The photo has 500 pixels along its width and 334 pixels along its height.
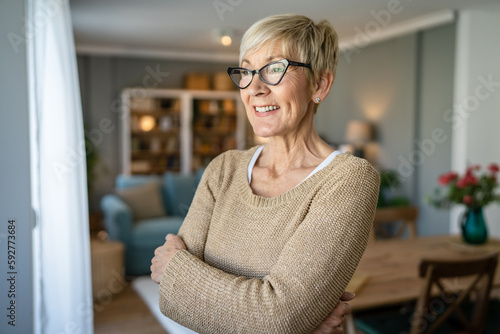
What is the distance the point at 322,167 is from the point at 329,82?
0.67 ft

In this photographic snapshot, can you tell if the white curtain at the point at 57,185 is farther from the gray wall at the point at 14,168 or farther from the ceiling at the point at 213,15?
the ceiling at the point at 213,15

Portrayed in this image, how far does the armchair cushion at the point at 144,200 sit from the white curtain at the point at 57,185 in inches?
103

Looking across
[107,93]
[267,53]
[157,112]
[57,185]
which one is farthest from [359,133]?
[267,53]

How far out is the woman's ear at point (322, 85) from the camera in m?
1.10

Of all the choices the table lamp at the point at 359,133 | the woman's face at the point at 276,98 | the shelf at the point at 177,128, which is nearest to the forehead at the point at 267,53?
the woman's face at the point at 276,98

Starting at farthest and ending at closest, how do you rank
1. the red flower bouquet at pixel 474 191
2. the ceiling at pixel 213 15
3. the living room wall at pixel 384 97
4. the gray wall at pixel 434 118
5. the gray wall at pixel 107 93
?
1. the gray wall at pixel 107 93
2. the living room wall at pixel 384 97
3. the gray wall at pixel 434 118
4. the ceiling at pixel 213 15
5. the red flower bouquet at pixel 474 191

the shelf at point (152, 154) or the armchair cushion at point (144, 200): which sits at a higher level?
the shelf at point (152, 154)

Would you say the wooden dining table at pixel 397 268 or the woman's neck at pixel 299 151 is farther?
the wooden dining table at pixel 397 268

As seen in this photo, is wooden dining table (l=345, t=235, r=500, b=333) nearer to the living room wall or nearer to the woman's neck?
the woman's neck

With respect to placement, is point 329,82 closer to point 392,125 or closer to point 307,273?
point 307,273

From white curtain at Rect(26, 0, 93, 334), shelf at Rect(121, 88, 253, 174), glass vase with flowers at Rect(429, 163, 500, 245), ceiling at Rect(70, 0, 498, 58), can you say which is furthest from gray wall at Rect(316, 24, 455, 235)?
white curtain at Rect(26, 0, 93, 334)

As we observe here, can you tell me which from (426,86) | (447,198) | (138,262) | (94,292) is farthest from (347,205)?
(426,86)

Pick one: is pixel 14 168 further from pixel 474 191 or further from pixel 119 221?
pixel 119 221

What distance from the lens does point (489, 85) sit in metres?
4.19
